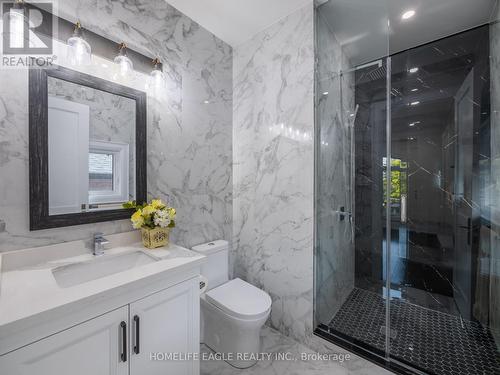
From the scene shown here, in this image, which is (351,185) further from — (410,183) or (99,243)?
(99,243)

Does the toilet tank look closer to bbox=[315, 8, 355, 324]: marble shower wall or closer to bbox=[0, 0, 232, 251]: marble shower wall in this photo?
bbox=[0, 0, 232, 251]: marble shower wall

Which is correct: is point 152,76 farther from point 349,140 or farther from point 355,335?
point 355,335

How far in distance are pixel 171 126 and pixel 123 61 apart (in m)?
0.51

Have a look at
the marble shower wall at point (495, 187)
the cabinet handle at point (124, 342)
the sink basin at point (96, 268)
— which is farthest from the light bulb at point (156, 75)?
the marble shower wall at point (495, 187)

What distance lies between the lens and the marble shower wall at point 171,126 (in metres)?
1.16

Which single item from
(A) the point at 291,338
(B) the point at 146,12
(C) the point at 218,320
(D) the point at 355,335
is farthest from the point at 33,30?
(D) the point at 355,335

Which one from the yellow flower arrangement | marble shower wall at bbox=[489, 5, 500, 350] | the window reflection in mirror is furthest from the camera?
marble shower wall at bbox=[489, 5, 500, 350]

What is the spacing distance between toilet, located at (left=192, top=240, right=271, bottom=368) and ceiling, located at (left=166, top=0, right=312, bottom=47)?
1.97 meters

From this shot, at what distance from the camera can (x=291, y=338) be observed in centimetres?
196

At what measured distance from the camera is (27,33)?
120cm

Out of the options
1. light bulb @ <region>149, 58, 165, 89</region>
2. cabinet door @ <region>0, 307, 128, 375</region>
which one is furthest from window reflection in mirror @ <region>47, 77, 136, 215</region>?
cabinet door @ <region>0, 307, 128, 375</region>

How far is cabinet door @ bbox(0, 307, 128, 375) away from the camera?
78 cm

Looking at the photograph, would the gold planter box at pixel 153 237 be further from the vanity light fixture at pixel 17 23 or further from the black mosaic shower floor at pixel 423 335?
the black mosaic shower floor at pixel 423 335

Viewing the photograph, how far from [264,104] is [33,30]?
5.21 feet
